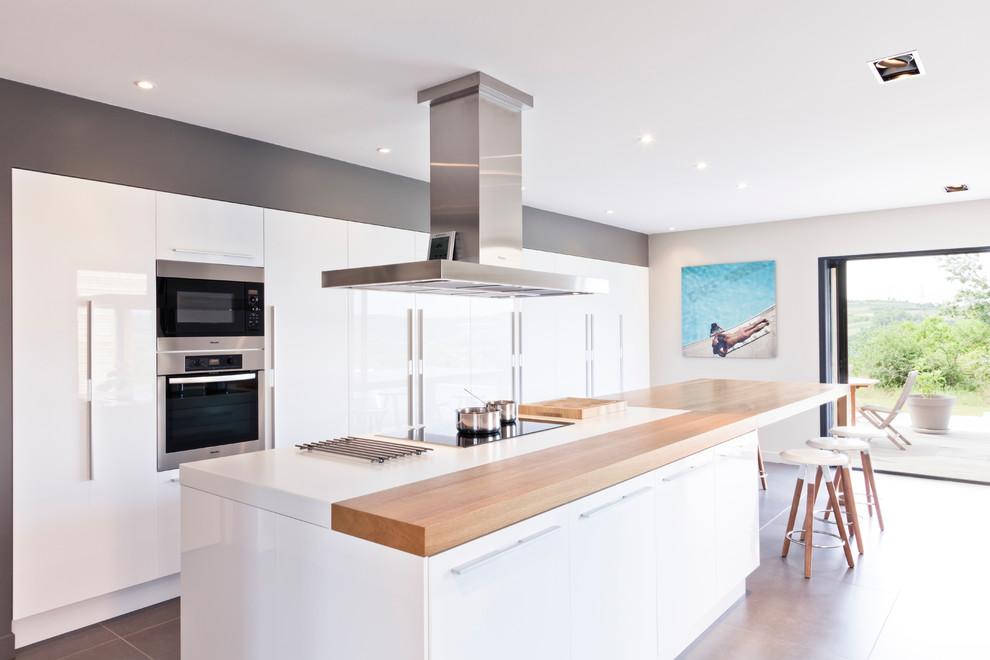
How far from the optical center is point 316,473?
1.87 meters

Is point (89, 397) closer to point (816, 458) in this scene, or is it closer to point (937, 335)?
point (816, 458)

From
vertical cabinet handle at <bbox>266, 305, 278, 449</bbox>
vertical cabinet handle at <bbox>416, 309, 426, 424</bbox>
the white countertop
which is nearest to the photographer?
the white countertop

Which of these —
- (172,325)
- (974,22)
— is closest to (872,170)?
(974,22)

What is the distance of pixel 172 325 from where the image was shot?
316 cm

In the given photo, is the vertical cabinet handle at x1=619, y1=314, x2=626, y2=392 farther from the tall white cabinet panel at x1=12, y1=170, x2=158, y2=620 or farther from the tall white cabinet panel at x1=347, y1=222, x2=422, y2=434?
the tall white cabinet panel at x1=12, y1=170, x2=158, y2=620

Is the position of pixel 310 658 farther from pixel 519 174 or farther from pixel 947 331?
pixel 947 331

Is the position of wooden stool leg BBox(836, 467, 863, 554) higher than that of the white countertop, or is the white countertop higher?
the white countertop

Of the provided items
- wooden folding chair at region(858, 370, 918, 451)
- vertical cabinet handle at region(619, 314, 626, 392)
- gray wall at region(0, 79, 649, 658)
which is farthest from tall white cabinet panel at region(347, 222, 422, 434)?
wooden folding chair at region(858, 370, 918, 451)

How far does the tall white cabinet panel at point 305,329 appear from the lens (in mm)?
3584

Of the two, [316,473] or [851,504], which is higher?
[316,473]

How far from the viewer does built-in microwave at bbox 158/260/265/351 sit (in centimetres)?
315

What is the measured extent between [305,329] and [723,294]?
187 inches

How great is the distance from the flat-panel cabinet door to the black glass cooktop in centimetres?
78

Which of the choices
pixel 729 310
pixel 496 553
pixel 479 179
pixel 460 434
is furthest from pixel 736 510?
pixel 729 310
